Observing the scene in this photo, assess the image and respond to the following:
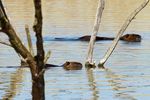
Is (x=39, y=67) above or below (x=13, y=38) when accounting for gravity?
below

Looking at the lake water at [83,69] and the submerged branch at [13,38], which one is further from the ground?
the submerged branch at [13,38]

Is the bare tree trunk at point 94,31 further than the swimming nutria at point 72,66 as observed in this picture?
No

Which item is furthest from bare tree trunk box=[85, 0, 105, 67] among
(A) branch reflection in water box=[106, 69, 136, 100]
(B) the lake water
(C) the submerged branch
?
(C) the submerged branch

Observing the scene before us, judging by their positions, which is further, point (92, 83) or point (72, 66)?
point (72, 66)

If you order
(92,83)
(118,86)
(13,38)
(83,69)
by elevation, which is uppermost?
(13,38)

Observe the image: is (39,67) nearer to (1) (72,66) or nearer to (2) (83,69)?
(1) (72,66)

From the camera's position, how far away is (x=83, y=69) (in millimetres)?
14836

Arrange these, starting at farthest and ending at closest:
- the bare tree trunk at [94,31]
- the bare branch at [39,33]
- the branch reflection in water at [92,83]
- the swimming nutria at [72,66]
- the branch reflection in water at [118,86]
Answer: the swimming nutria at [72,66], the bare tree trunk at [94,31], the branch reflection in water at [92,83], the branch reflection in water at [118,86], the bare branch at [39,33]

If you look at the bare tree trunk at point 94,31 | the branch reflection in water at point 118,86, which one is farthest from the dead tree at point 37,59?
the bare tree trunk at point 94,31

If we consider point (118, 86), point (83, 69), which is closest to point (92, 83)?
point (118, 86)

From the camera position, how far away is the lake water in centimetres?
1157

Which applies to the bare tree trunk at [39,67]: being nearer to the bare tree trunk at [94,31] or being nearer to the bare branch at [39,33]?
the bare branch at [39,33]

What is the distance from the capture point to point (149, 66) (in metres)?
15.3

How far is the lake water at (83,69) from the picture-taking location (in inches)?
456
